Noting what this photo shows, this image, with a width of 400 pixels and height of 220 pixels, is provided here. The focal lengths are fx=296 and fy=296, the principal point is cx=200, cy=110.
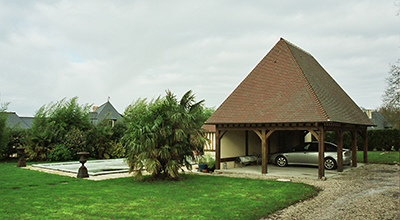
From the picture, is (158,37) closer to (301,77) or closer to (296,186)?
(301,77)

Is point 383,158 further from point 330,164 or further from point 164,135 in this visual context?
point 164,135

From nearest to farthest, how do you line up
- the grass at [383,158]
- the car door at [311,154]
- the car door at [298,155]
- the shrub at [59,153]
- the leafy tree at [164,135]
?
the leafy tree at [164,135] → the car door at [311,154] → the car door at [298,155] → the grass at [383,158] → the shrub at [59,153]

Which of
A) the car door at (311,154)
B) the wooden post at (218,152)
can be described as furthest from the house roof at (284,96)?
the car door at (311,154)

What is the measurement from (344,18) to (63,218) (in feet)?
42.2

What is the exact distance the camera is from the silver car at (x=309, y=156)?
14.8 m

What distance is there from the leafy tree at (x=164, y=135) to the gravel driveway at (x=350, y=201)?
4.52 metres

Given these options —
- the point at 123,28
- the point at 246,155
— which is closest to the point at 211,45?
the point at 123,28

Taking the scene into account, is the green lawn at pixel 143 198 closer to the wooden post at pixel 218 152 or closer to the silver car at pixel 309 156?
the wooden post at pixel 218 152

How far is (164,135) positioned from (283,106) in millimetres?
5734

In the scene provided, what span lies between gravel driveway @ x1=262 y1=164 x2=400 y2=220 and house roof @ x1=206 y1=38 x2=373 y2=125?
101 inches

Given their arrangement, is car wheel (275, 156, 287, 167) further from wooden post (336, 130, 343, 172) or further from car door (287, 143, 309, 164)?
wooden post (336, 130, 343, 172)

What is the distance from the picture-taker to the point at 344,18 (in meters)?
12.8

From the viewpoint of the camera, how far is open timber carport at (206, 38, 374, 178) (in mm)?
12344

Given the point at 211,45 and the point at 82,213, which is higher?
the point at 211,45
